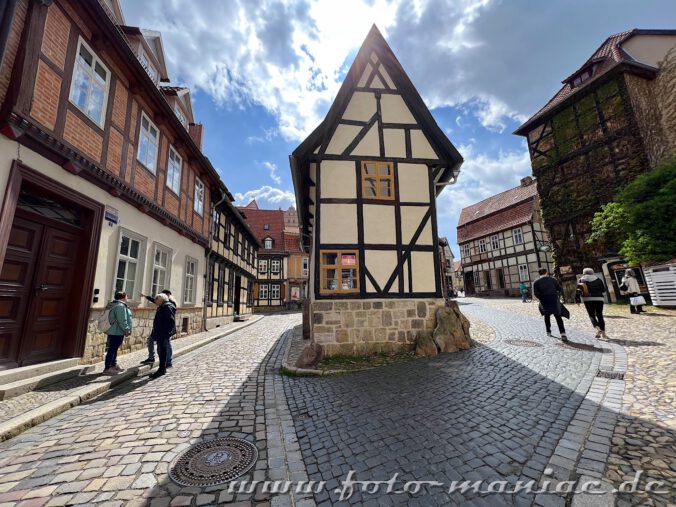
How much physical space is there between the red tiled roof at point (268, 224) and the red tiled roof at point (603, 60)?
81.1ft

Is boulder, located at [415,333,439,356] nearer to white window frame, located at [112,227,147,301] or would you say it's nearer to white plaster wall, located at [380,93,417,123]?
white plaster wall, located at [380,93,417,123]

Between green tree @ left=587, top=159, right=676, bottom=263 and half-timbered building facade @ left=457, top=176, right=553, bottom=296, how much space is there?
11.4 metres

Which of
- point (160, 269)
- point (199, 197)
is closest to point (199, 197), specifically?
point (199, 197)

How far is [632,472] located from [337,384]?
360 cm

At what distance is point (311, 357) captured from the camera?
618 cm

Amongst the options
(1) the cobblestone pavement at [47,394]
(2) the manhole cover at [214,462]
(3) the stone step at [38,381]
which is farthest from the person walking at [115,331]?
(2) the manhole cover at [214,462]

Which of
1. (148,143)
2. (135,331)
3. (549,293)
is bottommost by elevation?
(135,331)

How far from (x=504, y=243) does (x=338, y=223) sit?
89.8 ft

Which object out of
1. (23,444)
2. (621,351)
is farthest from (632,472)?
(23,444)

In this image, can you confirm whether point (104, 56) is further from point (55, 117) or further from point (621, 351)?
point (621, 351)

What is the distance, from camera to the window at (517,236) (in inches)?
1087

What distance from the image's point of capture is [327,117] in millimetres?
8016

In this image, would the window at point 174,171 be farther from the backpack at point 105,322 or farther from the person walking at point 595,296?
the person walking at point 595,296

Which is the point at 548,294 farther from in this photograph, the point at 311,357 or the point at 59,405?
the point at 59,405
